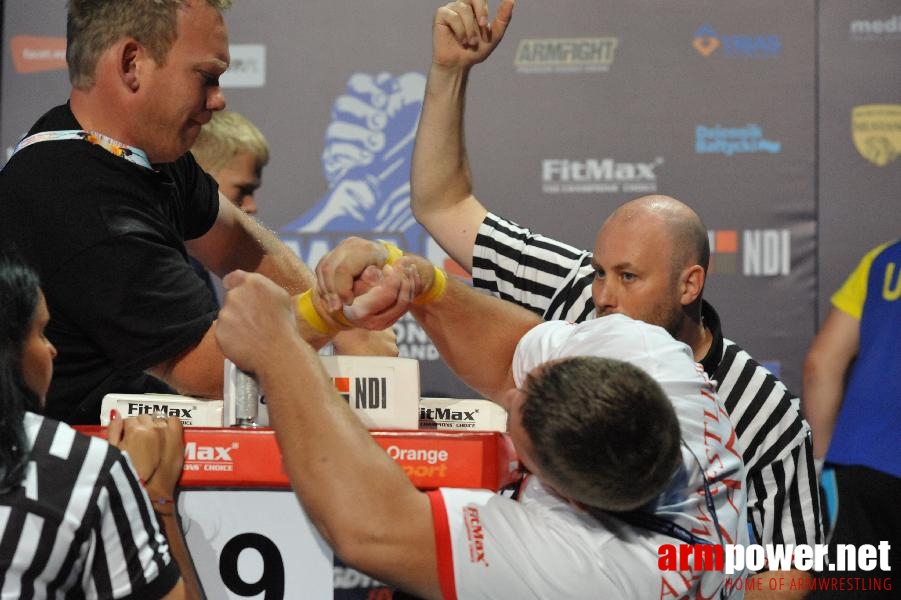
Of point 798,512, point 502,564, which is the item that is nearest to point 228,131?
point 798,512

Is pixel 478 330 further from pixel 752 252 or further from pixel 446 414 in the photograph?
pixel 752 252

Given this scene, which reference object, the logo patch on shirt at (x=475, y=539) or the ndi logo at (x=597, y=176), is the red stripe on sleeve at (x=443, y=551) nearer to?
the logo patch on shirt at (x=475, y=539)

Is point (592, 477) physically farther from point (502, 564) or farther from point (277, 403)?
point (277, 403)

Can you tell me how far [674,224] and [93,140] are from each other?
1.21 meters

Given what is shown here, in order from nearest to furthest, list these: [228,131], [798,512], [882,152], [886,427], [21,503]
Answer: [21,503]
[798,512]
[886,427]
[228,131]
[882,152]

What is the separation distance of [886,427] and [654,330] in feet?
6.03

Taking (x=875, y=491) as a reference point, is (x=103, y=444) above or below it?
above

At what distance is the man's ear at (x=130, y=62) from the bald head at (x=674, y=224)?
1.04 m

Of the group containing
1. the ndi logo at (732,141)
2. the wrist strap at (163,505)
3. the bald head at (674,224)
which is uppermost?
the ndi logo at (732,141)

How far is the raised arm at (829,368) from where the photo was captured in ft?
12.0

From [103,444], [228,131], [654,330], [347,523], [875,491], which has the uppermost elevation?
[228,131]

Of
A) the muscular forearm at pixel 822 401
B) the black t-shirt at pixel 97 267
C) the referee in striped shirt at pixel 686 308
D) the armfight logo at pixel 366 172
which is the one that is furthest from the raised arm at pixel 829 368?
the black t-shirt at pixel 97 267

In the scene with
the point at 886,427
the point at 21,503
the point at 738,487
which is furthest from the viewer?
the point at 886,427

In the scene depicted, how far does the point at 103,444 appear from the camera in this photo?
1.44 m
